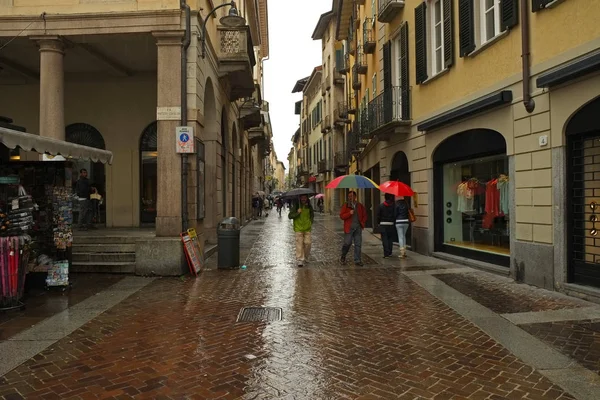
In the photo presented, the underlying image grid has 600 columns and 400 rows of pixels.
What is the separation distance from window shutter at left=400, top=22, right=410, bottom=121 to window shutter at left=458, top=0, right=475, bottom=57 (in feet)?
10.7

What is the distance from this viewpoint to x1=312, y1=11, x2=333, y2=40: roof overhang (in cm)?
3653

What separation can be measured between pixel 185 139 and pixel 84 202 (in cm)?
479

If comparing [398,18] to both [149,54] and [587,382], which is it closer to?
[149,54]

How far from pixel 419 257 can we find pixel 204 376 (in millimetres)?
9141

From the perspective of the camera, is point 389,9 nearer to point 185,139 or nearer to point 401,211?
point 401,211

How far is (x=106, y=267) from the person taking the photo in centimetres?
1012

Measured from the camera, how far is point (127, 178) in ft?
49.2

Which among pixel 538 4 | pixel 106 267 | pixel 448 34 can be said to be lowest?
pixel 106 267

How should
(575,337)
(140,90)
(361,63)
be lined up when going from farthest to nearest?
(361,63), (140,90), (575,337)

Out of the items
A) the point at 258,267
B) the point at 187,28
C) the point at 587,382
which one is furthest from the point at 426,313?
the point at 187,28

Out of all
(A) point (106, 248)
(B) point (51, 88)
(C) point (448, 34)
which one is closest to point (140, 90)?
(B) point (51, 88)

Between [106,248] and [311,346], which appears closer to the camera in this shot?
[311,346]

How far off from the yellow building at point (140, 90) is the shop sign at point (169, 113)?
21mm

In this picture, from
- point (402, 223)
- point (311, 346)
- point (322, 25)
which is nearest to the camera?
point (311, 346)
